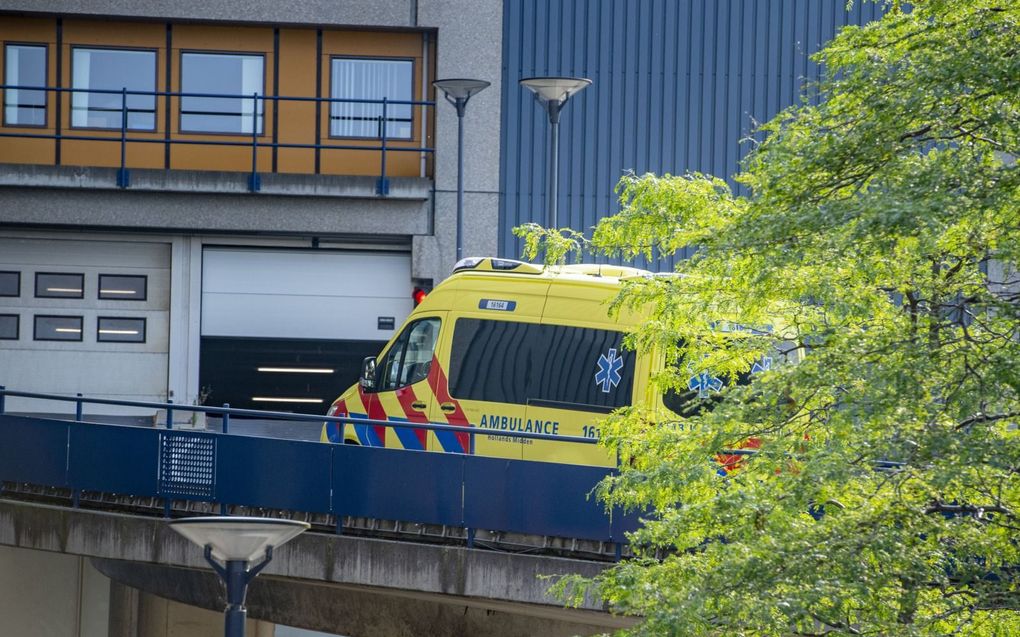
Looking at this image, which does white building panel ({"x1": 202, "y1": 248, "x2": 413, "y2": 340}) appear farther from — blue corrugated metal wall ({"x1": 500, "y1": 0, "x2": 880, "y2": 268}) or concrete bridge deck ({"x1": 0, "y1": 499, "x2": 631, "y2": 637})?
concrete bridge deck ({"x1": 0, "y1": 499, "x2": 631, "y2": 637})

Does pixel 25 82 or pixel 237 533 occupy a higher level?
pixel 25 82

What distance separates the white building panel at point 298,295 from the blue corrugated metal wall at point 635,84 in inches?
85.2

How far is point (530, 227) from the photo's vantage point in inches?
464

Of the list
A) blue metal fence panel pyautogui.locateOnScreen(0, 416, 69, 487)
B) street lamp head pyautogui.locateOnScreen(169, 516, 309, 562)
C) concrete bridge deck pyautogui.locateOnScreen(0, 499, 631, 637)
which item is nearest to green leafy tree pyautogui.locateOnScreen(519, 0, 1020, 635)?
street lamp head pyautogui.locateOnScreen(169, 516, 309, 562)

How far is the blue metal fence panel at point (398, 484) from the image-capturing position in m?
14.0

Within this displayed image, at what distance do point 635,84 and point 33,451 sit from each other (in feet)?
39.7

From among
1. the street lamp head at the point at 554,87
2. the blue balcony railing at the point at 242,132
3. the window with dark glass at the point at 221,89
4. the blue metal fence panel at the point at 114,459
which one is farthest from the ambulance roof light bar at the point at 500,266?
the window with dark glass at the point at 221,89

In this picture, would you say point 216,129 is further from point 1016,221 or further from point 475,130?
point 1016,221

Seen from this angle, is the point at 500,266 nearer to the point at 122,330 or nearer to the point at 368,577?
the point at 368,577

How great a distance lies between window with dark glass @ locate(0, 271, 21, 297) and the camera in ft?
76.5

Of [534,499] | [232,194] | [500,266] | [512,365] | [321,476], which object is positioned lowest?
[534,499]

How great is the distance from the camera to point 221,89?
23.9 metres

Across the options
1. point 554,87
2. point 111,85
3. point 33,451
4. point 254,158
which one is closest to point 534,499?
point 33,451

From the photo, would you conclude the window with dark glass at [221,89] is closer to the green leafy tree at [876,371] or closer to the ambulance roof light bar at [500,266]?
the ambulance roof light bar at [500,266]
